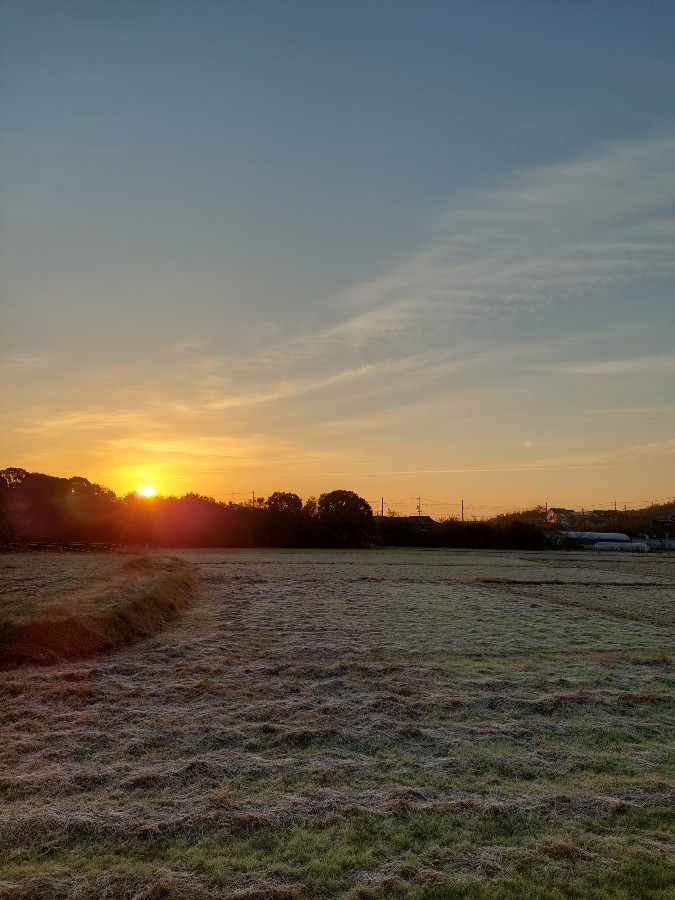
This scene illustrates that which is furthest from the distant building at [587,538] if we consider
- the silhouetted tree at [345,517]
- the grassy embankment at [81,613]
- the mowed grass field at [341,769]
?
the mowed grass field at [341,769]

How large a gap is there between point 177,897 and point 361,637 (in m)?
10.2

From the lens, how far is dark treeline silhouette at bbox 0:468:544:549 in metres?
66.3

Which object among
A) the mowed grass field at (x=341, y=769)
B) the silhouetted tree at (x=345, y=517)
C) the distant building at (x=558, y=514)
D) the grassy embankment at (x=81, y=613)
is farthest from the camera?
the distant building at (x=558, y=514)

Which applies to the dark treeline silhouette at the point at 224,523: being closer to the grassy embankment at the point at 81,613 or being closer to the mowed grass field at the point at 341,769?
the grassy embankment at the point at 81,613

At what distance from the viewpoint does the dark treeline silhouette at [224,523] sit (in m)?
66.3

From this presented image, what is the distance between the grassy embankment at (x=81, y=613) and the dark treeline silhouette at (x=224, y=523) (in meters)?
41.7

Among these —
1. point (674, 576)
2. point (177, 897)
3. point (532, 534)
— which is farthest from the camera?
point (532, 534)

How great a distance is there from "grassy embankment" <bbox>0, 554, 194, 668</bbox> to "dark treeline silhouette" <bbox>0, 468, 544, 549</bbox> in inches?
1641

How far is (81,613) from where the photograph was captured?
14.4m

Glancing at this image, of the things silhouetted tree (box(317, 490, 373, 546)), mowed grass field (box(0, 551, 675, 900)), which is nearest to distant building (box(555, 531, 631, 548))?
silhouetted tree (box(317, 490, 373, 546))

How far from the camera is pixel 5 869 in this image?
15.7ft

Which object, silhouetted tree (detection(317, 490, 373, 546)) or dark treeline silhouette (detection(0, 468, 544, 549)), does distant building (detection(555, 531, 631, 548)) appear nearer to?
dark treeline silhouette (detection(0, 468, 544, 549))

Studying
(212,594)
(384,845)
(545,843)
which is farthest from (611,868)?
(212,594)

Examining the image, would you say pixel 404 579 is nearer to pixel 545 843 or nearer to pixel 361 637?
pixel 361 637
